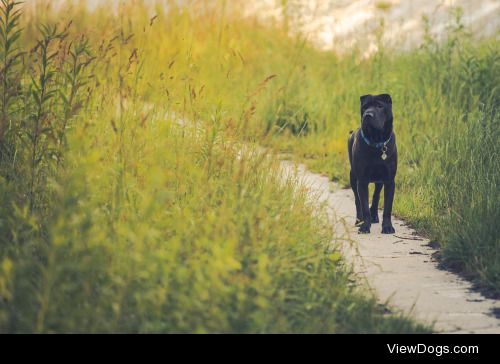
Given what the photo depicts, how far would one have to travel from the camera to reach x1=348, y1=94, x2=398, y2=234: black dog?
242 inches

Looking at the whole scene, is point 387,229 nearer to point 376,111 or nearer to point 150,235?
point 376,111

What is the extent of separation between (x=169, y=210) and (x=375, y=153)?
211cm

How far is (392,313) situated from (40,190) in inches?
80.7

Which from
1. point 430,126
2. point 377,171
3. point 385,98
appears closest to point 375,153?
point 377,171

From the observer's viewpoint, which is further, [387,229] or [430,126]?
[430,126]

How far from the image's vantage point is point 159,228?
4289 mm

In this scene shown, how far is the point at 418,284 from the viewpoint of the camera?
4.73m

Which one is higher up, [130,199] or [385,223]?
[130,199]

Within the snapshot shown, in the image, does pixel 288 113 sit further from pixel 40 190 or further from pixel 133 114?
pixel 40 190

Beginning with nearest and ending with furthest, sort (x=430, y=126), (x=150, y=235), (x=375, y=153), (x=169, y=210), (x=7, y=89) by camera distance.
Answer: (x=150, y=235), (x=169, y=210), (x=7, y=89), (x=375, y=153), (x=430, y=126)

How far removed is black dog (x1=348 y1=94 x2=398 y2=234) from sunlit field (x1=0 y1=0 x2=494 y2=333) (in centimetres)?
42

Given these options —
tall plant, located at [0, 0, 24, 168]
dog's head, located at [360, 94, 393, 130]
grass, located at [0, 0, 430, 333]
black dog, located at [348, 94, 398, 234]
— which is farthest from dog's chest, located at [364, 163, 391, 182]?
tall plant, located at [0, 0, 24, 168]
